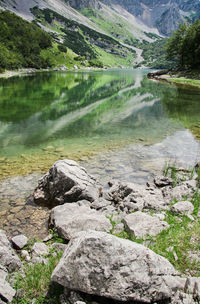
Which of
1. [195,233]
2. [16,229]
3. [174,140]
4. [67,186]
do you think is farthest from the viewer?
[174,140]

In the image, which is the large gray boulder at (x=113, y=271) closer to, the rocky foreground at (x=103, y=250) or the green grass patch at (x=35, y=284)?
the rocky foreground at (x=103, y=250)

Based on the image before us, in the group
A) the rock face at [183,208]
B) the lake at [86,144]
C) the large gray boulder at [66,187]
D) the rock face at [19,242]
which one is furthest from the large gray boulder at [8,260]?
the rock face at [183,208]

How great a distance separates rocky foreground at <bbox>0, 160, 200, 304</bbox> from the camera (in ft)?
→ 15.4

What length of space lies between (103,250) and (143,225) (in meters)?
3.01

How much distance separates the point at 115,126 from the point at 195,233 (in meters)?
20.7

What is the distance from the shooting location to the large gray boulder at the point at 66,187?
10.9 metres

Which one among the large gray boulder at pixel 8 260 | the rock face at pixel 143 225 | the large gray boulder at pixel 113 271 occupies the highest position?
the large gray boulder at pixel 113 271

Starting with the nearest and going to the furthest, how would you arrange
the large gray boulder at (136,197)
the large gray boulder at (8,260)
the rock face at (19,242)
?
the large gray boulder at (8,260), the rock face at (19,242), the large gray boulder at (136,197)

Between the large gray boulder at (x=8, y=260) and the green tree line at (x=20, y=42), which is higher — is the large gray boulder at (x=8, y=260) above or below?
below

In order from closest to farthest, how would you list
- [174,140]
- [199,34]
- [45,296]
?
[45,296], [174,140], [199,34]

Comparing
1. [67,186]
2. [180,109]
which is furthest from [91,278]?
[180,109]

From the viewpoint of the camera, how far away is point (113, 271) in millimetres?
4719

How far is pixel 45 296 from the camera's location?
17.1 ft

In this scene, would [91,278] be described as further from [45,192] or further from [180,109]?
[180,109]
